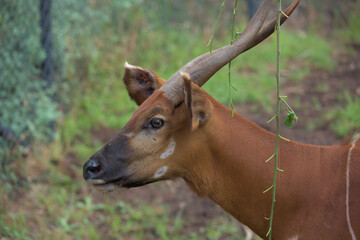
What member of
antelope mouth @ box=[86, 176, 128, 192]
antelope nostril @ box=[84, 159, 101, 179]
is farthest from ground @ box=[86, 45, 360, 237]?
antelope nostril @ box=[84, 159, 101, 179]

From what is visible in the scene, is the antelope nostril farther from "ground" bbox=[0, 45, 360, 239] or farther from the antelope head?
"ground" bbox=[0, 45, 360, 239]

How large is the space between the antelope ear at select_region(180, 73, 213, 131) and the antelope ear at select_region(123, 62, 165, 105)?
0.53m

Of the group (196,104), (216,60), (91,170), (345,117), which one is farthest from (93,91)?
(196,104)

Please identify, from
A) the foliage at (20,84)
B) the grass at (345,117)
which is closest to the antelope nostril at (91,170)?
the foliage at (20,84)

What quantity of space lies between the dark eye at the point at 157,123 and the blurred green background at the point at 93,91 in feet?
2.91

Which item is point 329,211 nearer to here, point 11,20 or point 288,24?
point 11,20

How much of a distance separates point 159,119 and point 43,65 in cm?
283

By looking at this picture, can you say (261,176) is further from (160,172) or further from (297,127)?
(297,127)

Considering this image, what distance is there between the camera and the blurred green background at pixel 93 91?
13.8 ft

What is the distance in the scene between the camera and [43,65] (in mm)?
4988

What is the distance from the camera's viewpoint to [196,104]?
7.93 feet

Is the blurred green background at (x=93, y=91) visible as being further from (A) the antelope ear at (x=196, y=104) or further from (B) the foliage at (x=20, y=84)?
(A) the antelope ear at (x=196, y=104)

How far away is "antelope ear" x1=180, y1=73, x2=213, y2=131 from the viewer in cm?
232

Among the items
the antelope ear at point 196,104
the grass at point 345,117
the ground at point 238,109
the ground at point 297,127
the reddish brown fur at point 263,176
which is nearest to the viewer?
the antelope ear at point 196,104
